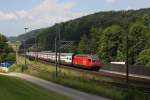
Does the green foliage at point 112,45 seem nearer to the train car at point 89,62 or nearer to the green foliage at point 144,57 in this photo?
the green foliage at point 144,57

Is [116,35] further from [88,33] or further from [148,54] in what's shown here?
[88,33]

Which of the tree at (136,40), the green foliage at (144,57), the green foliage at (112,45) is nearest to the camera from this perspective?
the green foliage at (144,57)

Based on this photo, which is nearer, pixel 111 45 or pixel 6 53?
pixel 111 45

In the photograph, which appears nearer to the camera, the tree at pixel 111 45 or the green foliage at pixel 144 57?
the green foliage at pixel 144 57

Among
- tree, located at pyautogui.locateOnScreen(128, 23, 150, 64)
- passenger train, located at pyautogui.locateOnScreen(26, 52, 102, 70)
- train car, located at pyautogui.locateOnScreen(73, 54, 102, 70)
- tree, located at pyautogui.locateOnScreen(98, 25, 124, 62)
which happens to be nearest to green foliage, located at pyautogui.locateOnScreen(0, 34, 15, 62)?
tree, located at pyautogui.locateOnScreen(98, 25, 124, 62)

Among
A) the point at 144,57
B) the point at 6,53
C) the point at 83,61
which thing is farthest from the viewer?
the point at 6,53

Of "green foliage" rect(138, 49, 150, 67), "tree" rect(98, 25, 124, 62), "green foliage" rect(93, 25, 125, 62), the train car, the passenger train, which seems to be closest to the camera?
the train car

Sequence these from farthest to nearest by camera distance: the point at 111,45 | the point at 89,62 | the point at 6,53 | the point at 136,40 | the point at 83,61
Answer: the point at 6,53, the point at 111,45, the point at 136,40, the point at 83,61, the point at 89,62

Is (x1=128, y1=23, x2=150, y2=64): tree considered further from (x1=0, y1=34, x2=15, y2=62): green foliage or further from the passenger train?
(x1=0, y1=34, x2=15, y2=62): green foliage

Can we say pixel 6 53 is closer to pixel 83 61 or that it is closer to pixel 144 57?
pixel 144 57

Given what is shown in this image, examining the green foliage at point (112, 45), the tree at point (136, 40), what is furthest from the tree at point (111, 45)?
the tree at point (136, 40)

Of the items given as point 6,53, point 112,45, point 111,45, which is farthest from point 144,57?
point 6,53

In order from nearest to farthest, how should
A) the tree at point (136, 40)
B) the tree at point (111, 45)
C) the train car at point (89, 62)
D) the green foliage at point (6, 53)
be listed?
the train car at point (89, 62), the tree at point (136, 40), the tree at point (111, 45), the green foliage at point (6, 53)

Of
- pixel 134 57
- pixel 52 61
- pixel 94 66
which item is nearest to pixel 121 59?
pixel 134 57
